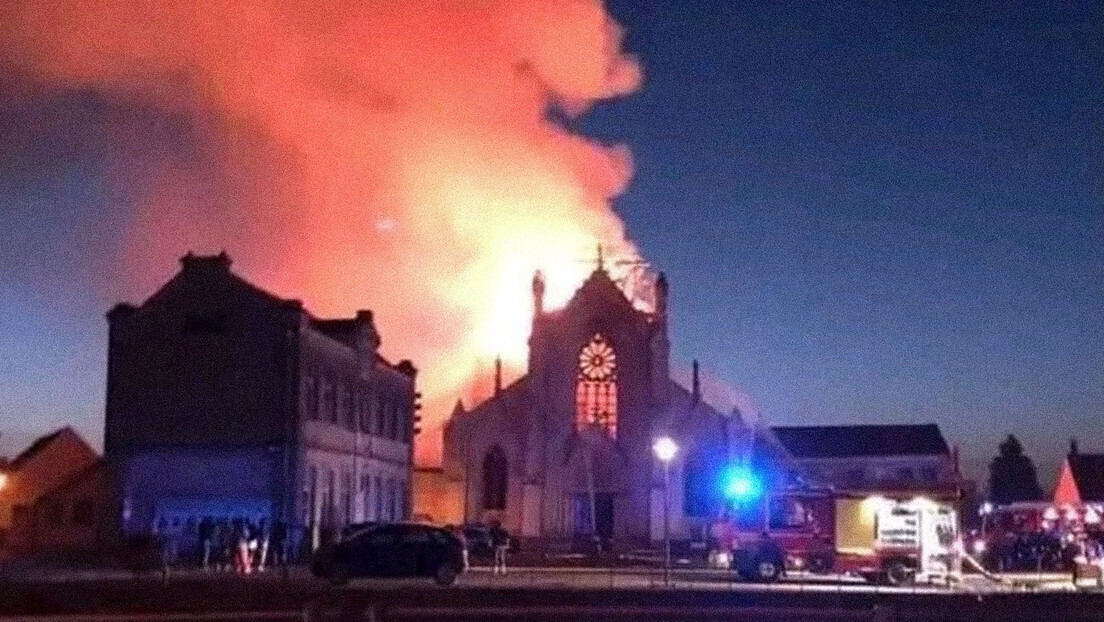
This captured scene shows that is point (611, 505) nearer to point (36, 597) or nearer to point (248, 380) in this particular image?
point (248, 380)

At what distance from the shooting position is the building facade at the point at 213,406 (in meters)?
65.5

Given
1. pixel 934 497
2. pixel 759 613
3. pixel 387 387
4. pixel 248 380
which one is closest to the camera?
pixel 759 613

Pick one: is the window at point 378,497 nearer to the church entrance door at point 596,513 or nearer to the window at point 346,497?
A: the window at point 346,497

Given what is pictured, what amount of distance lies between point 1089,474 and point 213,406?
258 ft

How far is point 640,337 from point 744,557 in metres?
39.7

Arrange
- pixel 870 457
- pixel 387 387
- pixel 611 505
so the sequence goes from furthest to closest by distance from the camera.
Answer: pixel 870 457
pixel 611 505
pixel 387 387

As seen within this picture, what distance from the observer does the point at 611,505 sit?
88.7m

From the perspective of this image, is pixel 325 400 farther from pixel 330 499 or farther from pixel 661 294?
pixel 661 294

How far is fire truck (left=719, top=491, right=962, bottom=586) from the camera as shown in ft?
162

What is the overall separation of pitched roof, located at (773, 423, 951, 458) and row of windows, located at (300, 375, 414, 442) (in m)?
49.5

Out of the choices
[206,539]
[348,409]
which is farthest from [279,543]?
[348,409]

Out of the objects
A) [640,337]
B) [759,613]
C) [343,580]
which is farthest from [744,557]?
[640,337]

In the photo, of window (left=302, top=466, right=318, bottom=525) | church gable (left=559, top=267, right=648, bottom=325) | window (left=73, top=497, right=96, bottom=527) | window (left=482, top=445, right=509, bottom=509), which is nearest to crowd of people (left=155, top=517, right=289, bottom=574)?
window (left=302, top=466, right=318, bottom=525)

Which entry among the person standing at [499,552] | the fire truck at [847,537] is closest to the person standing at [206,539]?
the person standing at [499,552]
